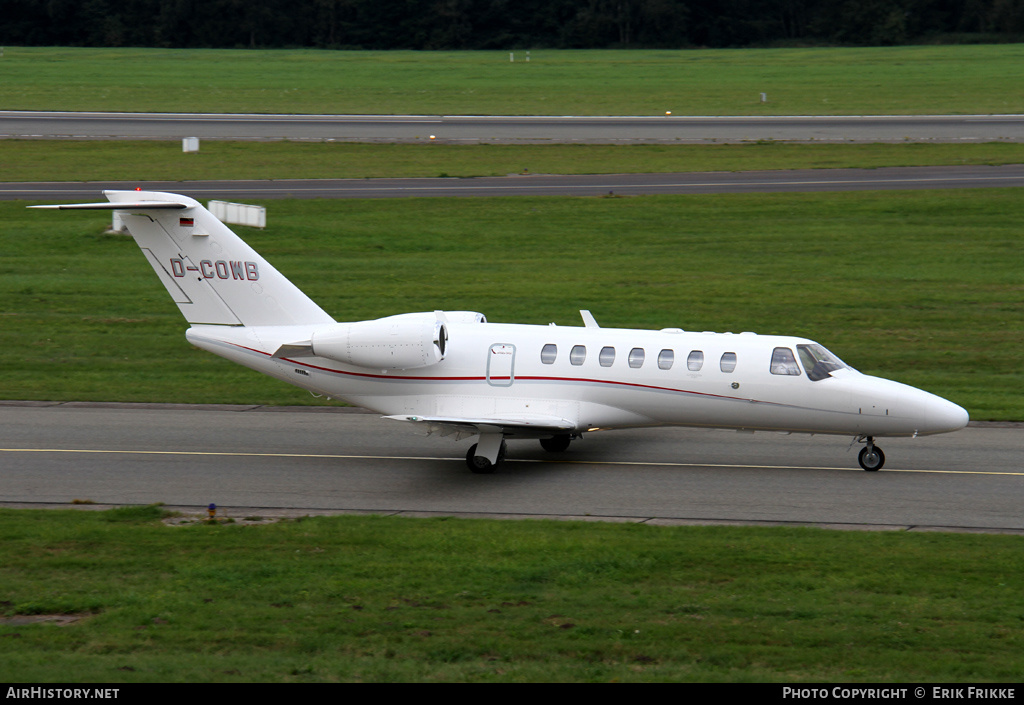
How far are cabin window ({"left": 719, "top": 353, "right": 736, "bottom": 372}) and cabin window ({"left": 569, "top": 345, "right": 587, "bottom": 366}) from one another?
2550 millimetres

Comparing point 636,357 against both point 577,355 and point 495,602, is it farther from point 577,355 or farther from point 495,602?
point 495,602

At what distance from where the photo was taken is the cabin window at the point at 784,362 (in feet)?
71.5

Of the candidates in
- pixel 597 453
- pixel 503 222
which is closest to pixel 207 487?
pixel 597 453

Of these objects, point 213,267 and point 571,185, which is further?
point 571,185

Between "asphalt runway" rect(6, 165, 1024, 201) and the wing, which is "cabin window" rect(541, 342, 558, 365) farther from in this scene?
"asphalt runway" rect(6, 165, 1024, 201)

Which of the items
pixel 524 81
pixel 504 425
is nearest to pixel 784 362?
pixel 504 425

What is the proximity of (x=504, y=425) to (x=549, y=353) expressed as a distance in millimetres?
1996

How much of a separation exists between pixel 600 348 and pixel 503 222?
23944mm

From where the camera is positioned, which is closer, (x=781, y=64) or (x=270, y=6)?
(x=781, y=64)

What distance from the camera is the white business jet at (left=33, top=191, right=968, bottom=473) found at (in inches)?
853

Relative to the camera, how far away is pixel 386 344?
73.3 ft

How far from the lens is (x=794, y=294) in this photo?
36438mm

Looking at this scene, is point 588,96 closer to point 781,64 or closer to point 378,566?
point 781,64

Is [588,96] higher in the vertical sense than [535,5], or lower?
lower
